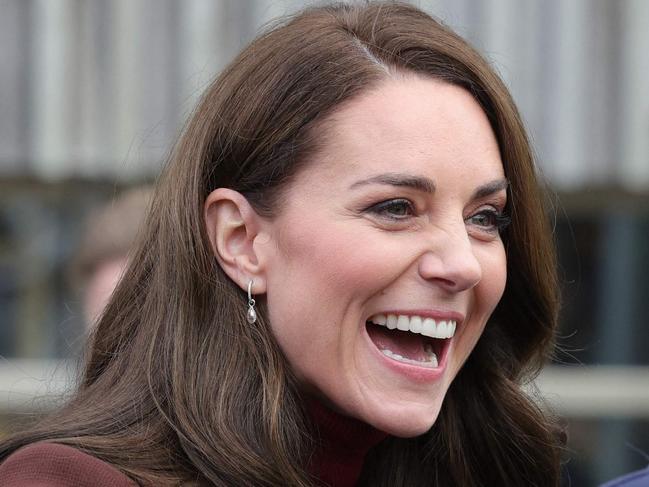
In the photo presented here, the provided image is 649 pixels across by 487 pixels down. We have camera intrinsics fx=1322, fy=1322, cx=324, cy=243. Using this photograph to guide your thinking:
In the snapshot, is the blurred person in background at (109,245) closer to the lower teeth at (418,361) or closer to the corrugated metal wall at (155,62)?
the corrugated metal wall at (155,62)

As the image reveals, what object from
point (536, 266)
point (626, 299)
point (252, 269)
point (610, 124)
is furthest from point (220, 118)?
point (626, 299)

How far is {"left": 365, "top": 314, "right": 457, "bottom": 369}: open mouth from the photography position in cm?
253

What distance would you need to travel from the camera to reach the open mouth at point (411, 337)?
8.30 feet

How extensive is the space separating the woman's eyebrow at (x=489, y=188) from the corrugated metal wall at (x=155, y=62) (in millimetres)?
2335

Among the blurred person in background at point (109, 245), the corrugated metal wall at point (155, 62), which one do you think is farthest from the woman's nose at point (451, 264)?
the corrugated metal wall at point (155, 62)

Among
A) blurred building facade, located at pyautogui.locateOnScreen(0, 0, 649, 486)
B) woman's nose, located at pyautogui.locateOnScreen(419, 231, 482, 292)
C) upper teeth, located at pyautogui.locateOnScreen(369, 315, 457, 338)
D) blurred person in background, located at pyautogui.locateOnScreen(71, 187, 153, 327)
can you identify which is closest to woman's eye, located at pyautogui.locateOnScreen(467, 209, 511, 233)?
woman's nose, located at pyautogui.locateOnScreen(419, 231, 482, 292)

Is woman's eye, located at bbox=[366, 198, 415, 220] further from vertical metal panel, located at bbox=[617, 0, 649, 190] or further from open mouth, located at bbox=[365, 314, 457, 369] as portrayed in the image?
vertical metal panel, located at bbox=[617, 0, 649, 190]

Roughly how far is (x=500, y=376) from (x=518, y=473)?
226 millimetres

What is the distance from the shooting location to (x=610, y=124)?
519cm

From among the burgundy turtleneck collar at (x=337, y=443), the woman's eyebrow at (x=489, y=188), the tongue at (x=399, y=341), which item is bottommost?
the burgundy turtleneck collar at (x=337, y=443)

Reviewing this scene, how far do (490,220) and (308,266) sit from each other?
43 centimetres

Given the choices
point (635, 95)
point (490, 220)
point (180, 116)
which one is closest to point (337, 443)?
point (490, 220)

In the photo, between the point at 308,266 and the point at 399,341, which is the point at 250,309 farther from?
the point at 399,341

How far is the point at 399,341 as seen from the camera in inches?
103
